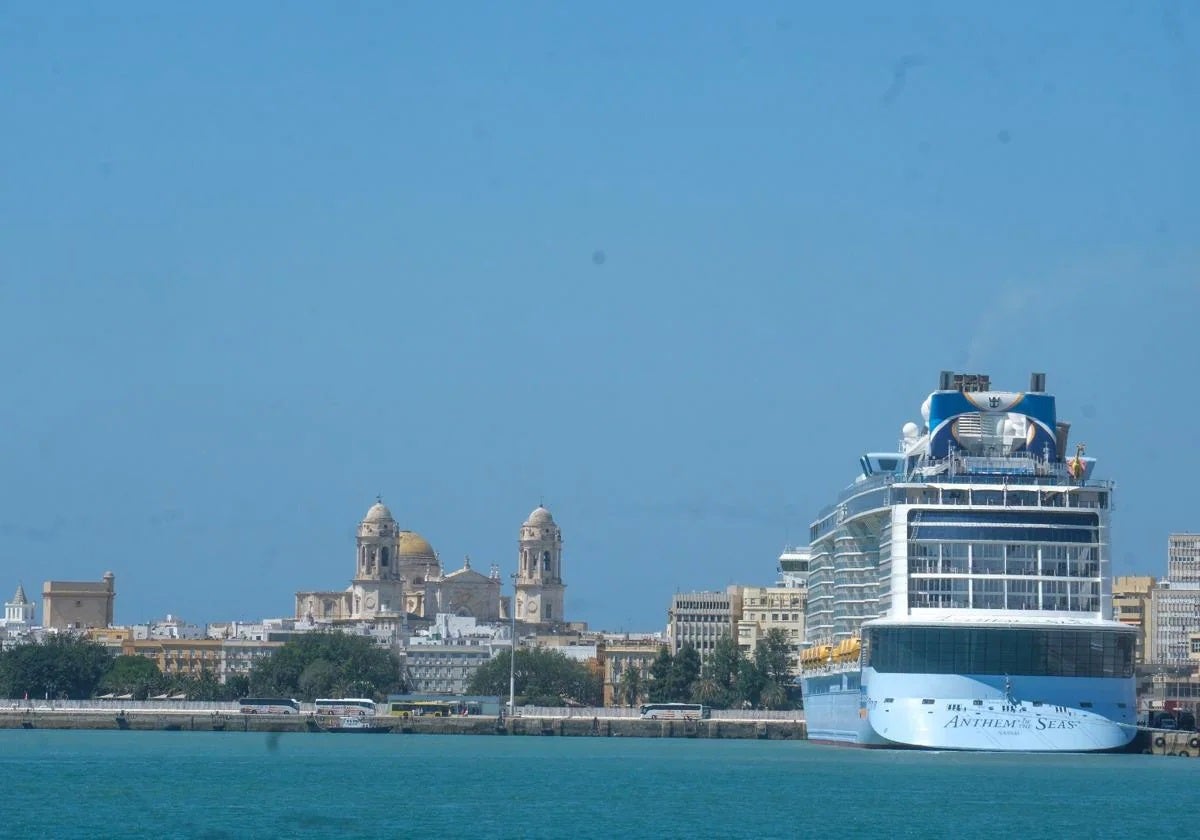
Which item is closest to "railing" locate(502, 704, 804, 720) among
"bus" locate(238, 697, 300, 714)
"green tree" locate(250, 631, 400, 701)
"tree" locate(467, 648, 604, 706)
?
"bus" locate(238, 697, 300, 714)

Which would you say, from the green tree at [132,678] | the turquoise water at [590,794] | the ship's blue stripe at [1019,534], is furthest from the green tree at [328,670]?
the ship's blue stripe at [1019,534]

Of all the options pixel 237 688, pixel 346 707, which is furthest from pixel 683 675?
pixel 237 688

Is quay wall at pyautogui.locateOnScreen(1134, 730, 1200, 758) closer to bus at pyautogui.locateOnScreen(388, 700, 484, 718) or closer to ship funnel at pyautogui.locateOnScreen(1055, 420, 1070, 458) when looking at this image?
ship funnel at pyautogui.locateOnScreen(1055, 420, 1070, 458)

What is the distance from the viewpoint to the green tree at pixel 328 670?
16712 centimetres

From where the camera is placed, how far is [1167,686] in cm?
14250

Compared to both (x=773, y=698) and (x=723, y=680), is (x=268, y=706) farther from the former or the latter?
(x=773, y=698)

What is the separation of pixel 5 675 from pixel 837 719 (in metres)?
82.2

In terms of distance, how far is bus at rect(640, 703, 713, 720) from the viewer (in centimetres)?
14062

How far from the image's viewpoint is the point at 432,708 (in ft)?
502

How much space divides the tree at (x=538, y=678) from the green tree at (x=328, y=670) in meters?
6.10

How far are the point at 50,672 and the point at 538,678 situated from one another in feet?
102

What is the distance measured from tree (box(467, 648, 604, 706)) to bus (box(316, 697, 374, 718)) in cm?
1691

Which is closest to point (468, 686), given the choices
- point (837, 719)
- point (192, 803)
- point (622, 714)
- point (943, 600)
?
point (622, 714)

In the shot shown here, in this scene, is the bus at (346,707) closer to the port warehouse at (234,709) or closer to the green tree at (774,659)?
the port warehouse at (234,709)
